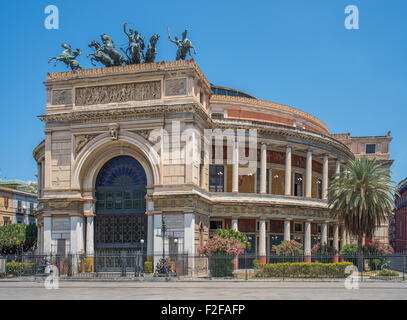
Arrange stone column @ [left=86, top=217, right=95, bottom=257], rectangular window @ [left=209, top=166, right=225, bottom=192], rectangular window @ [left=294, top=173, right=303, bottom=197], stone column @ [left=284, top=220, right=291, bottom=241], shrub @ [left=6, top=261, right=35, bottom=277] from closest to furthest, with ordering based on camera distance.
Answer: shrub @ [left=6, top=261, right=35, bottom=277]
stone column @ [left=86, top=217, right=95, bottom=257]
rectangular window @ [left=209, top=166, right=225, bottom=192]
stone column @ [left=284, top=220, right=291, bottom=241]
rectangular window @ [left=294, top=173, right=303, bottom=197]

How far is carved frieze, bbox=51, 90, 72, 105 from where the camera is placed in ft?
145

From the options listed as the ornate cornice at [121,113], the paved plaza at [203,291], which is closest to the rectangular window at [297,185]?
the ornate cornice at [121,113]

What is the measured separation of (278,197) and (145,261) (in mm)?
14984

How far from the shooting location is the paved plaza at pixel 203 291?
24562 mm

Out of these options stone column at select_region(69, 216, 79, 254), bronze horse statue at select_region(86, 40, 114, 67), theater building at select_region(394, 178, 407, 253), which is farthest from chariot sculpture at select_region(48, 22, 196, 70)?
theater building at select_region(394, 178, 407, 253)

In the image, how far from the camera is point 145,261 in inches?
1638

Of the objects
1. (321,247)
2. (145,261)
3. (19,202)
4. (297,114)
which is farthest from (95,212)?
(19,202)

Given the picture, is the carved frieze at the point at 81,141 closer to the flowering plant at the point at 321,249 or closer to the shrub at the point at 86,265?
the shrub at the point at 86,265

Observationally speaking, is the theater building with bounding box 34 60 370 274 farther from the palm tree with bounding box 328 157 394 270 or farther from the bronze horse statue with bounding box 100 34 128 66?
the palm tree with bounding box 328 157 394 270

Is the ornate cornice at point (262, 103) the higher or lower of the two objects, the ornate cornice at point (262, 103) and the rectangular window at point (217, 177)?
the higher

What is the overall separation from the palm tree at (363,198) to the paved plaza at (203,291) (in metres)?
9.56

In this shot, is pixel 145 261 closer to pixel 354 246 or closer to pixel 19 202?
pixel 354 246

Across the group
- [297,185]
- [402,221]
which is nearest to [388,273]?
[297,185]

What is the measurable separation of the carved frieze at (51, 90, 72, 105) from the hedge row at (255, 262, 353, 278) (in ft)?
66.8
